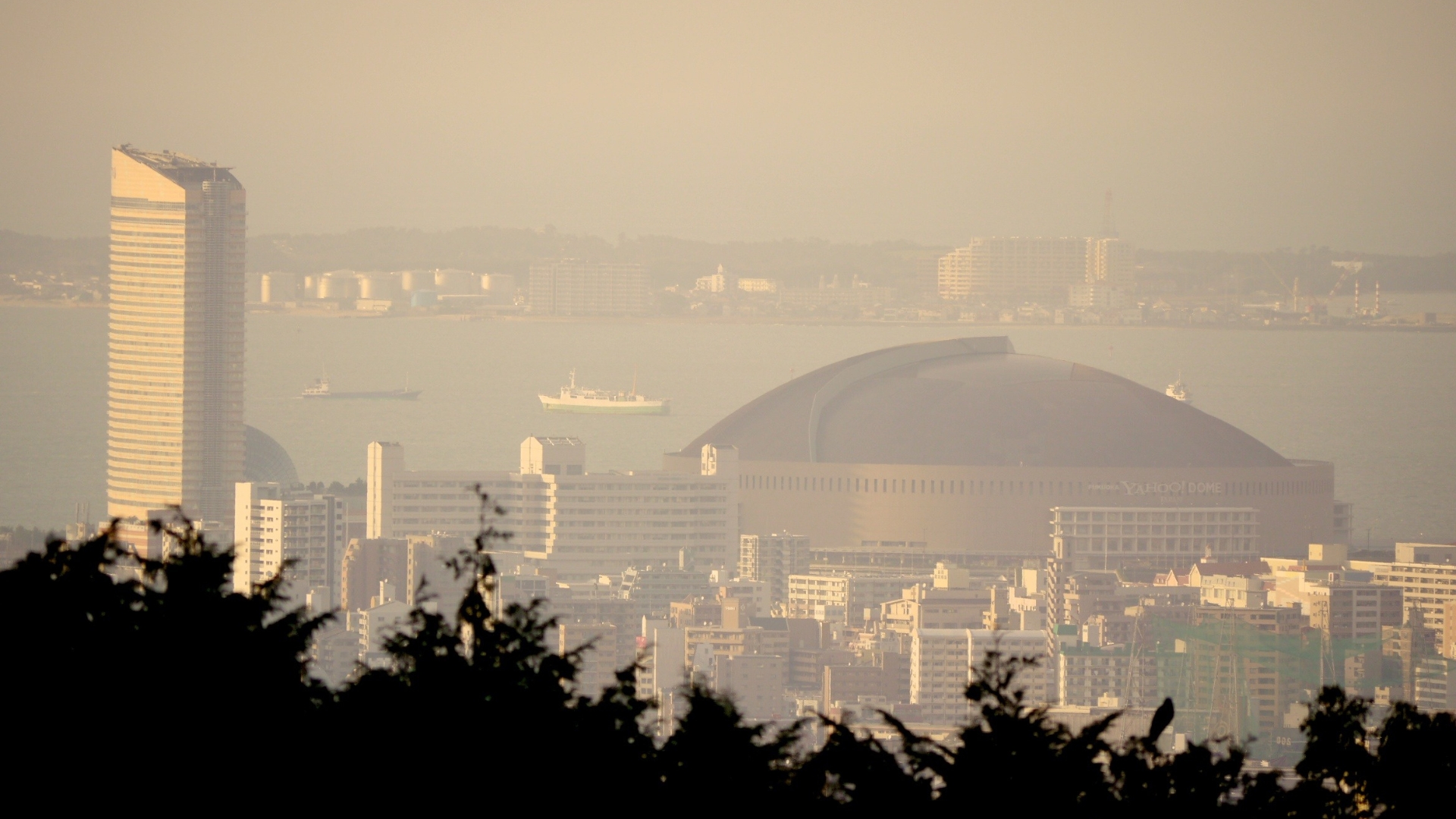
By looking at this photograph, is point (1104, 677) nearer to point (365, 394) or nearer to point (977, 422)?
point (977, 422)

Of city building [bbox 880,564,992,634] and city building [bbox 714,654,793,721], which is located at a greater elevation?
city building [bbox 880,564,992,634]

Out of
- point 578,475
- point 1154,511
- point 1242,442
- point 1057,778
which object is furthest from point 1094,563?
point 1057,778

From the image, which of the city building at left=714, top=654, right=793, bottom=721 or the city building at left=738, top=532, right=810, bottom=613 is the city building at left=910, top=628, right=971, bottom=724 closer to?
the city building at left=714, top=654, right=793, bottom=721

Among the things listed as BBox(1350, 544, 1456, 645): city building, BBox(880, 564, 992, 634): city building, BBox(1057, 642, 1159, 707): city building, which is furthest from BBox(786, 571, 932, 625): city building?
BBox(1350, 544, 1456, 645): city building

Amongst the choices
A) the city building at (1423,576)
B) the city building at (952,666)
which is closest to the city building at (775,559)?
the city building at (1423,576)

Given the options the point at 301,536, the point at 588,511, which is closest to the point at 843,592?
the point at 588,511
